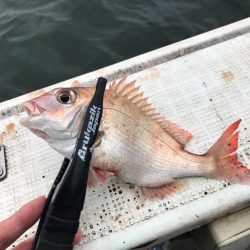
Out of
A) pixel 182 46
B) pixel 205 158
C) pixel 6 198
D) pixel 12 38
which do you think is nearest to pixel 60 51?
pixel 12 38

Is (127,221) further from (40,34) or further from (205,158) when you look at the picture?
(40,34)

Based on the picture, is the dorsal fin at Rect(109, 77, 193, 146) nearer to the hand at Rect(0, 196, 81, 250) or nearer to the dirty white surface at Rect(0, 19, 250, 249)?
the dirty white surface at Rect(0, 19, 250, 249)

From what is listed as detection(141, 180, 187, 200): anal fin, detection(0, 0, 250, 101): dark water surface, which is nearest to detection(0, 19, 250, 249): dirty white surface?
detection(141, 180, 187, 200): anal fin

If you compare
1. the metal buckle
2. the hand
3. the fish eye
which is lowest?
the metal buckle

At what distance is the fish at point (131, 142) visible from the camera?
209 centimetres

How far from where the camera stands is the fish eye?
2098 mm

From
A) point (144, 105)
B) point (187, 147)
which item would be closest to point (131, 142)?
point (144, 105)

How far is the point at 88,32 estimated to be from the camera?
15.6ft

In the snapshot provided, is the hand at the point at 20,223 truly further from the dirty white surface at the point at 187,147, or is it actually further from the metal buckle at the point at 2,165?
the metal buckle at the point at 2,165

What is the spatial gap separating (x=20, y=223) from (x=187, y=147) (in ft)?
3.66

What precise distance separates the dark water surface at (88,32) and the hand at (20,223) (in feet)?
8.13

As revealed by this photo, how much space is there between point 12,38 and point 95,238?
3.48 m

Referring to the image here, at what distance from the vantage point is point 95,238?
222 centimetres

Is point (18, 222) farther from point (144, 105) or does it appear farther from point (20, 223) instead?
point (144, 105)
